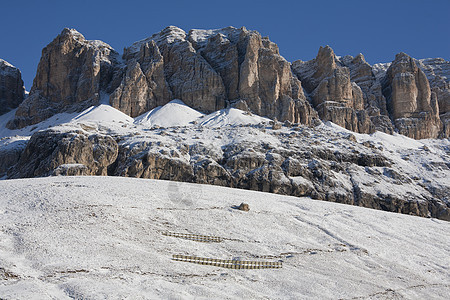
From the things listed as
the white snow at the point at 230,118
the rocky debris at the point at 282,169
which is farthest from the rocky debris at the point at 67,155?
the white snow at the point at 230,118

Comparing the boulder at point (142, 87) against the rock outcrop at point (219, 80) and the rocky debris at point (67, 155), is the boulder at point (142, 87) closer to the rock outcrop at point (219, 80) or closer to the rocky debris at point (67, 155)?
the rock outcrop at point (219, 80)

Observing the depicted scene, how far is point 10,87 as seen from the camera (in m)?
110

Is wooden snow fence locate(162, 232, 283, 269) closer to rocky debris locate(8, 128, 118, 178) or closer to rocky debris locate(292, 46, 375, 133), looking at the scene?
rocky debris locate(8, 128, 118, 178)

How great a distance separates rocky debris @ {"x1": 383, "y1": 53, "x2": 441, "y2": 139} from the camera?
9044 cm

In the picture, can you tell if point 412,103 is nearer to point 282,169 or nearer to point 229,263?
point 282,169

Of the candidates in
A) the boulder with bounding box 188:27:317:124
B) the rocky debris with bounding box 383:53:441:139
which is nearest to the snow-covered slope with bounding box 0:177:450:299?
the boulder with bounding box 188:27:317:124

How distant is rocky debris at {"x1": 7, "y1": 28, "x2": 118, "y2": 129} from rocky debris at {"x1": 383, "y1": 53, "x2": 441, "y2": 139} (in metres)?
77.9

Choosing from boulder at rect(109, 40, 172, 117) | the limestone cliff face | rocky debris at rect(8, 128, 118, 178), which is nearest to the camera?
rocky debris at rect(8, 128, 118, 178)

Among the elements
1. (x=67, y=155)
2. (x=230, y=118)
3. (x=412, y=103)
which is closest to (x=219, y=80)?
(x=230, y=118)

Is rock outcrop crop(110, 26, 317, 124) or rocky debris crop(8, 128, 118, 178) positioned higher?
rock outcrop crop(110, 26, 317, 124)

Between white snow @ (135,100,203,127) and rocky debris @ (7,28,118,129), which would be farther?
A: rocky debris @ (7,28,118,129)

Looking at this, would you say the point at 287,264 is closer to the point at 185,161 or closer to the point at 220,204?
the point at 220,204

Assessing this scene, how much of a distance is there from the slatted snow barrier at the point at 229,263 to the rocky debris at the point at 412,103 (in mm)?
83325

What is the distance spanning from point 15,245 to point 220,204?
1525cm
